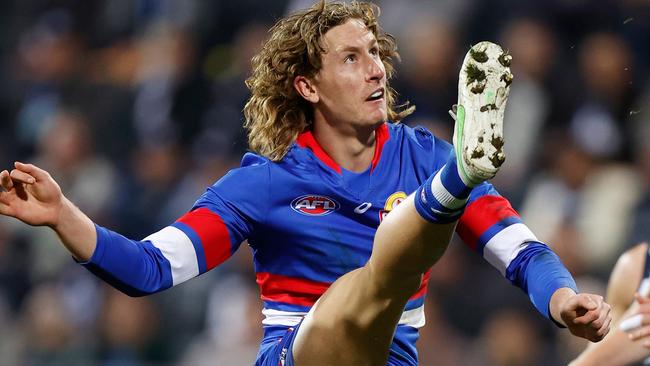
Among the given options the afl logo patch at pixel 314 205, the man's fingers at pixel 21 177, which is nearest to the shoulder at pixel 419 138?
the afl logo patch at pixel 314 205

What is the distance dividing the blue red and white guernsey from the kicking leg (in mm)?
312

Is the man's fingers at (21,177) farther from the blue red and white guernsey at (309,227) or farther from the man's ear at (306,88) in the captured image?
the man's ear at (306,88)

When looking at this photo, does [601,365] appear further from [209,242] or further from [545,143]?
[545,143]

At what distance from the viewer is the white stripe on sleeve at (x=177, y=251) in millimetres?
4398

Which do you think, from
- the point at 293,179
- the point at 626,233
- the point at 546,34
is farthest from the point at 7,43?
the point at 293,179

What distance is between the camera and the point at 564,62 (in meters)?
7.45

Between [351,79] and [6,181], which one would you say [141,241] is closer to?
[6,181]

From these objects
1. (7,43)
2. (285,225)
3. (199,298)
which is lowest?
(199,298)

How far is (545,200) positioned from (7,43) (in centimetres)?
593

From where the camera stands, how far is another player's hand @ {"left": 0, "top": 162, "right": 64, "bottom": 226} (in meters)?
4.01

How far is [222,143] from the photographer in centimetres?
890

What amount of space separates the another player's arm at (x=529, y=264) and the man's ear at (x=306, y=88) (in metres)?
0.77

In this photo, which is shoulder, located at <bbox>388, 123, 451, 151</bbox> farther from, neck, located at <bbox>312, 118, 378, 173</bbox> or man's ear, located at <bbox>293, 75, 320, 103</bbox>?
man's ear, located at <bbox>293, 75, 320, 103</bbox>

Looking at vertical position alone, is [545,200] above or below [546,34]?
below
